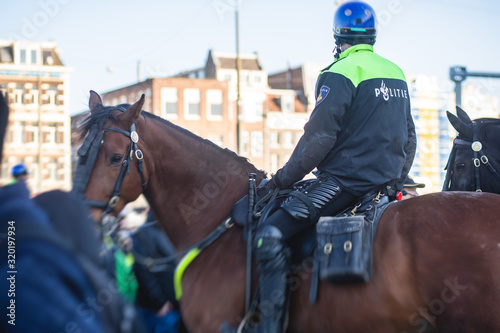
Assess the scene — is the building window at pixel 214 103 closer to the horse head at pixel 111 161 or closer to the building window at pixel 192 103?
the building window at pixel 192 103

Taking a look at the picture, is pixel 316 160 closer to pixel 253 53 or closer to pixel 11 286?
pixel 11 286

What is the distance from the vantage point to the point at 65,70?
45.3 metres

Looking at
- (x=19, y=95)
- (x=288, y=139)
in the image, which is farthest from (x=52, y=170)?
(x=288, y=139)

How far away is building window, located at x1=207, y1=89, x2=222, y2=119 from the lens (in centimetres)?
5141

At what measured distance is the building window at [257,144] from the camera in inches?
2040

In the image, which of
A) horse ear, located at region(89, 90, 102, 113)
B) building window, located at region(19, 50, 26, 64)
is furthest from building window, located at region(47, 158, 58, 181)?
horse ear, located at region(89, 90, 102, 113)

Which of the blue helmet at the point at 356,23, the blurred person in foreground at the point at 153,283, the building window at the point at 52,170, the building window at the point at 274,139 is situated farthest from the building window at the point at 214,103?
the blue helmet at the point at 356,23

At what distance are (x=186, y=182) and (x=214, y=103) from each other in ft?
156

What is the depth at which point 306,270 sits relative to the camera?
3.79 metres

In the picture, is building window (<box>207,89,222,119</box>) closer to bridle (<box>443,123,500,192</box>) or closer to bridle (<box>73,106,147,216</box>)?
bridle (<box>443,123,500,192</box>)

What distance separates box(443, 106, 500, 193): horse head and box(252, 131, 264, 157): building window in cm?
4635

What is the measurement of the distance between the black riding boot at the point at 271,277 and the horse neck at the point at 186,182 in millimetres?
758

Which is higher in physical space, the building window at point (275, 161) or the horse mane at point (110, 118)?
the horse mane at point (110, 118)

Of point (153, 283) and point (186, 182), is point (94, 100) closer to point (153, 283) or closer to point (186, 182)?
point (186, 182)
